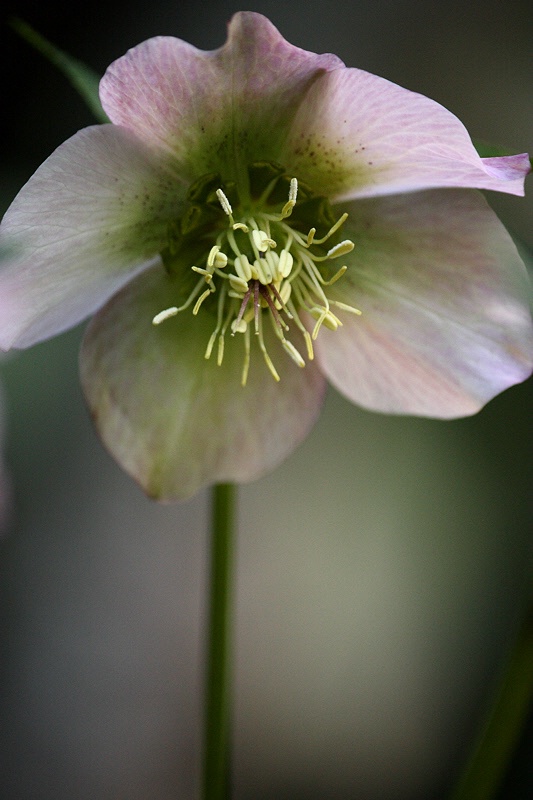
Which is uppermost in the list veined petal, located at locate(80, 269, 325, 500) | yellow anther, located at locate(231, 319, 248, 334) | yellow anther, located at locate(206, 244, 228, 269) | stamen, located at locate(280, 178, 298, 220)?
stamen, located at locate(280, 178, 298, 220)

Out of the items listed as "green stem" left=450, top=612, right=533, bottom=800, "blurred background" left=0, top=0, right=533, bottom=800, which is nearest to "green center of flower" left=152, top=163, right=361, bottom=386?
"green stem" left=450, top=612, right=533, bottom=800

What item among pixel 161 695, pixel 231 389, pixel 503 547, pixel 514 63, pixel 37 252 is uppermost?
pixel 37 252

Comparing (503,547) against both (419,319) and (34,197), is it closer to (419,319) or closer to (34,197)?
(419,319)

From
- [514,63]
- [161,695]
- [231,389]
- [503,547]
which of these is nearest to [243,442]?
[231,389]

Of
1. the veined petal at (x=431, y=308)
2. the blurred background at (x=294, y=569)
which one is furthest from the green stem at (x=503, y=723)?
the blurred background at (x=294, y=569)

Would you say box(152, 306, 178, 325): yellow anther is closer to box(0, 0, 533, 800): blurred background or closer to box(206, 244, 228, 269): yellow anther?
box(206, 244, 228, 269): yellow anther

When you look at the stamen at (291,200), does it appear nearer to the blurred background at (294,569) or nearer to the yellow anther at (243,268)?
the yellow anther at (243,268)

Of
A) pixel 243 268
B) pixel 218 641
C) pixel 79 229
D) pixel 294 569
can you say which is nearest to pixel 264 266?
pixel 243 268
